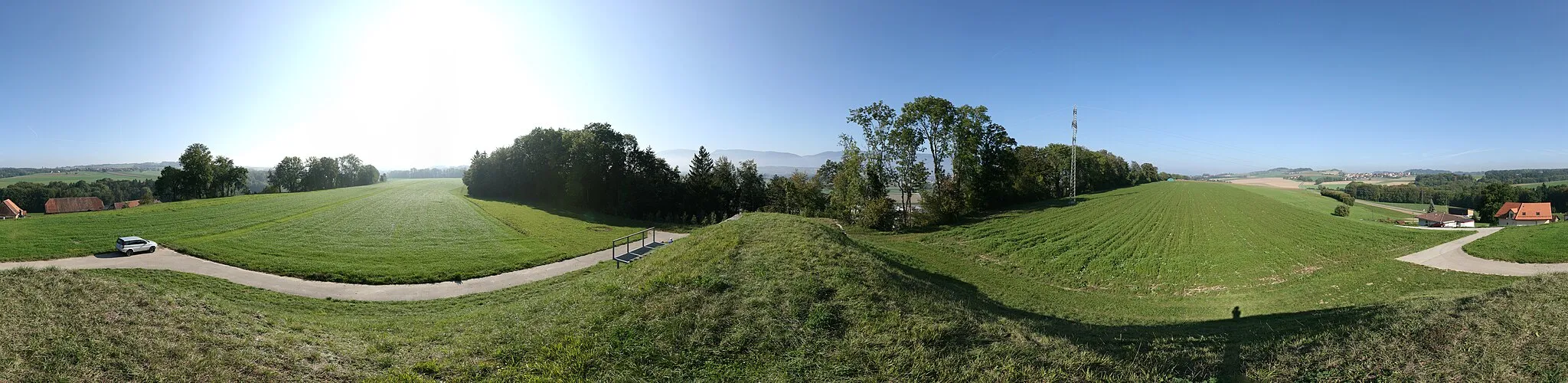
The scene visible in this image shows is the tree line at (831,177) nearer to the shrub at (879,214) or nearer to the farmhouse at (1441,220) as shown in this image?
the shrub at (879,214)

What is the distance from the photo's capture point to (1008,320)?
20.9ft

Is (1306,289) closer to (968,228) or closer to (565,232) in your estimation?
(968,228)

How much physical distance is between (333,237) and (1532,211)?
62.4 meters

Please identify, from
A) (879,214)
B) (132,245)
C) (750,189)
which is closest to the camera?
(132,245)

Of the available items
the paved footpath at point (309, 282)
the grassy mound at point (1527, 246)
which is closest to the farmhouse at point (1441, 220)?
the grassy mound at point (1527, 246)

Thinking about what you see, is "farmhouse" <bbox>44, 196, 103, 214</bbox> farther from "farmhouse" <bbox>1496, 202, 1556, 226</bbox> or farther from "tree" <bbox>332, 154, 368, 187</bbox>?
"farmhouse" <bbox>1496, 202, 1556, 226</bbox>

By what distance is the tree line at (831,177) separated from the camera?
86.9 ft

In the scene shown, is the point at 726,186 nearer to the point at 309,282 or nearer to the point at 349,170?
the point at 309,282

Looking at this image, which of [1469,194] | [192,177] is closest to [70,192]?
[192,177]

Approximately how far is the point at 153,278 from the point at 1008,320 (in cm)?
2173

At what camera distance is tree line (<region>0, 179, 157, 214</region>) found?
41.1m

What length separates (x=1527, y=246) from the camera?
42.2 feet

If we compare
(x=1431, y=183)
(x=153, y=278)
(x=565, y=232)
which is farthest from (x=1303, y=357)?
(x=1431, y=183)

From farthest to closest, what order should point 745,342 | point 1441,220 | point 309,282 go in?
point 1441,220 < point 309,282 < point 745,342
